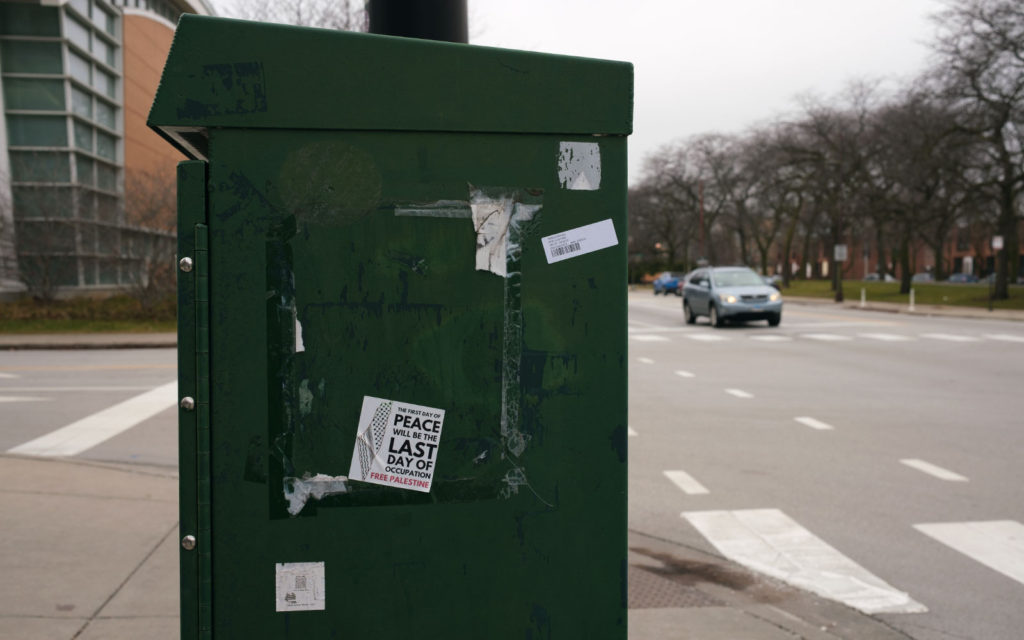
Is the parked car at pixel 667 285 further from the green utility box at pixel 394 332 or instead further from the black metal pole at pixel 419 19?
Result: the green utility box at pixel 394 332

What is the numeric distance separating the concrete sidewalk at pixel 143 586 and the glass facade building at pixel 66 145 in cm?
1434

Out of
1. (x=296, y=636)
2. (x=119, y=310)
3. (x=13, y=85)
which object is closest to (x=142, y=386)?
(x=296, y=636)

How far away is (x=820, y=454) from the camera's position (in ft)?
24.5

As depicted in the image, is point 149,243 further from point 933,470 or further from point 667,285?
point 667,285

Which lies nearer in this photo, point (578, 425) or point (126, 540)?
point (578, 425)

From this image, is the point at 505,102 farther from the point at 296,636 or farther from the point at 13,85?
→ the point at 13,85

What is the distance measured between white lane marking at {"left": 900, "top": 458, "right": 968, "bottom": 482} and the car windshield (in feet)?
56.0

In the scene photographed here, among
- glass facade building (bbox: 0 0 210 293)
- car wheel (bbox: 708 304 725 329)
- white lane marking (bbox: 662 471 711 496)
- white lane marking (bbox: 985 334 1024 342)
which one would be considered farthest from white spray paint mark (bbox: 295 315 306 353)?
car wheel (bbox: 708 304 725 329)

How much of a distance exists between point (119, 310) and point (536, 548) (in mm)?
25595

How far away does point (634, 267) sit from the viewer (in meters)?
90.1

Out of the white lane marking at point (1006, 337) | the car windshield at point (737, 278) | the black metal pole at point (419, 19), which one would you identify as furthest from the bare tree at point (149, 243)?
the black metal pole at point (419, 19)

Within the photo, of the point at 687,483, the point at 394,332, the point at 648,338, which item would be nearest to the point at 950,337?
the point at 648,338

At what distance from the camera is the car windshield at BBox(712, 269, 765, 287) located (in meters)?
23.9

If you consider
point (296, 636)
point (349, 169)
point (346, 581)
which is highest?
point (349, 169)
